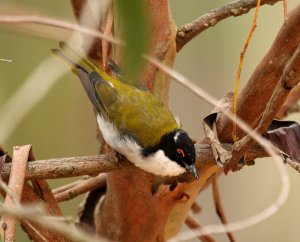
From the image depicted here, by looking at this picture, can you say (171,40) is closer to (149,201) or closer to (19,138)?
(149,201)

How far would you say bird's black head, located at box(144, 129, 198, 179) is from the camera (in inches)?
64.0

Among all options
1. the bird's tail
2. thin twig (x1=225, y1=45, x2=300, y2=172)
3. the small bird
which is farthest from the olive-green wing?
thin twig (x1=225, y1=45, x2=300, y2=172)

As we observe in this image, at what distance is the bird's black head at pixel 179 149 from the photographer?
1.62 m

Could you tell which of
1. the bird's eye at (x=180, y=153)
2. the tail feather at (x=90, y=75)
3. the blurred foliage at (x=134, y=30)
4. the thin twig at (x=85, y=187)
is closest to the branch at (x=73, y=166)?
the bird's eye at (x=180, y=153)

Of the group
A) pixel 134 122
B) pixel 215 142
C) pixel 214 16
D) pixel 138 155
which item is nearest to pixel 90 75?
pixel 134 122

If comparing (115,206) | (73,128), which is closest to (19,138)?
(73,128)

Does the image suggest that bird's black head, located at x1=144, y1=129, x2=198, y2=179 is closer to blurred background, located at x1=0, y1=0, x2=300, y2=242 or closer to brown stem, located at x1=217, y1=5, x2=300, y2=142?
brown stem, located at x1=217, y1=5, x2=300, y2=142

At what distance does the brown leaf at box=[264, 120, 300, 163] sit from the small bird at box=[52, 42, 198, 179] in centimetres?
30

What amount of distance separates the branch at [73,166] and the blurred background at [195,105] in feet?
3.61

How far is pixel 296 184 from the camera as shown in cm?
320

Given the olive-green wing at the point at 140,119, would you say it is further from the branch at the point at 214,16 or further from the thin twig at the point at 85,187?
the branch at the point at 214,16

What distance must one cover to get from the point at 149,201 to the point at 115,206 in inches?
4.3

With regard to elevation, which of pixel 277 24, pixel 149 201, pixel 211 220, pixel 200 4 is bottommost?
pixel 149 201

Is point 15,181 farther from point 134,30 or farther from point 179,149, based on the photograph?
point 134,30
